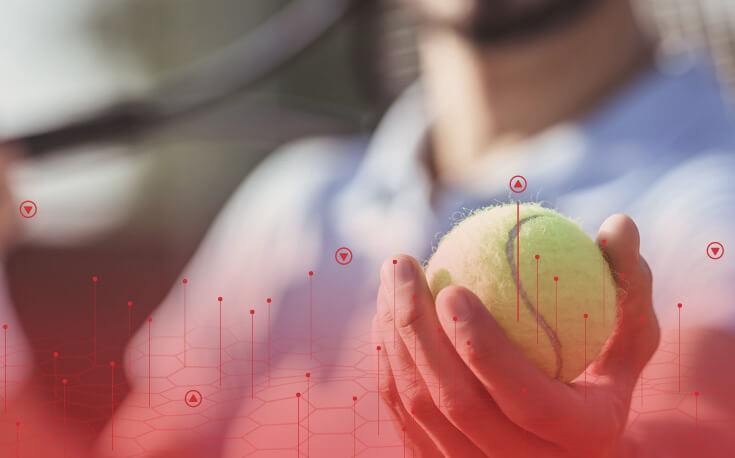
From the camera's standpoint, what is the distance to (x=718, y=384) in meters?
0.78

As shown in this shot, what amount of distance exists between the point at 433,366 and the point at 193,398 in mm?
565

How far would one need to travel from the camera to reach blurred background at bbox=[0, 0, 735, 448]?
37.9 inches

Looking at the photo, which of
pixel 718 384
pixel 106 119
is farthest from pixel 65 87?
pixel 718 384

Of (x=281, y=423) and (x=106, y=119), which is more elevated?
(x=106, y=119)

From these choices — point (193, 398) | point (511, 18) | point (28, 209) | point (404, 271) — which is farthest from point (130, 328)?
point (511, 18)

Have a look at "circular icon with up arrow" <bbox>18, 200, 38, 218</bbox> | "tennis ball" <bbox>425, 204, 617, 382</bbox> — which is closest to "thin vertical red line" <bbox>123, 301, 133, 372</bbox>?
"circular icon with up arrow" <bbox>18, 200, 38, 218</bbox>

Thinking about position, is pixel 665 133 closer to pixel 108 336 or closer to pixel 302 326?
pixel 302 326

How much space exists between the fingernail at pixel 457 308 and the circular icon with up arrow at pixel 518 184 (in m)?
0.51

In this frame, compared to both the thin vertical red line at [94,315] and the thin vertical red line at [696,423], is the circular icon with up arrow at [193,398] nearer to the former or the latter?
the thin vertical red line at [94,315]

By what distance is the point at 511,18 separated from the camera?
935mm

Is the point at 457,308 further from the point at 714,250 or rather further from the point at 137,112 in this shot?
the point at 137,112

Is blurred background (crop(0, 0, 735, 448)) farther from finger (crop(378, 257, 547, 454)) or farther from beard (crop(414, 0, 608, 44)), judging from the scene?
finger (crop(378, 257, 547, 454))

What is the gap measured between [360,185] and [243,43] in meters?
0.32

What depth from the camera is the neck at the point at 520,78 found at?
2.99 ft
